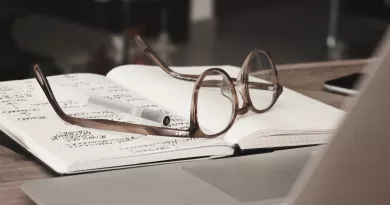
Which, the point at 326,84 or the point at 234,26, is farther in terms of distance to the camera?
the point at 234,26

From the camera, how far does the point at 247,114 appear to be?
2.45 feet

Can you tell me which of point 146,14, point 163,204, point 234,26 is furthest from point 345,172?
point 234,26

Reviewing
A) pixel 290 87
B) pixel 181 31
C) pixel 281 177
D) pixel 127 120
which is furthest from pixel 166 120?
pixel 181 31

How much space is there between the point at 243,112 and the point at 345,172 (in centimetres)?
40

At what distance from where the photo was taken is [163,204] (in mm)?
541

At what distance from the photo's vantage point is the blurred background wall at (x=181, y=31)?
2.29 metres

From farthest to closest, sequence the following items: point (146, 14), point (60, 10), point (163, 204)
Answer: point (146, 14) < point (60, 10) < point (163, 204)

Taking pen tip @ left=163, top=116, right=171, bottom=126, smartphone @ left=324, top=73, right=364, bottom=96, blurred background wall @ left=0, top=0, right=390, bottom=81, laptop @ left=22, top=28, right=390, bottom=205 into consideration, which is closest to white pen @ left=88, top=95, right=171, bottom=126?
pen tip @ left=163, top=116, right=171, bottom=126

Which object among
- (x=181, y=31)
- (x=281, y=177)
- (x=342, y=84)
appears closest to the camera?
(x=281, y=177)

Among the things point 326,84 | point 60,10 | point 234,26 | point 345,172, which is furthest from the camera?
point 234,26

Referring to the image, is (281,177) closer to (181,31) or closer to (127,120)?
(127,120)

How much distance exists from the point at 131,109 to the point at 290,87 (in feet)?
0.85

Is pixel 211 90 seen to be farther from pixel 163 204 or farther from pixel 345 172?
pixel 345 172

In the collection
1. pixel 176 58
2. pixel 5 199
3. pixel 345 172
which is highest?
pixel 345 172
